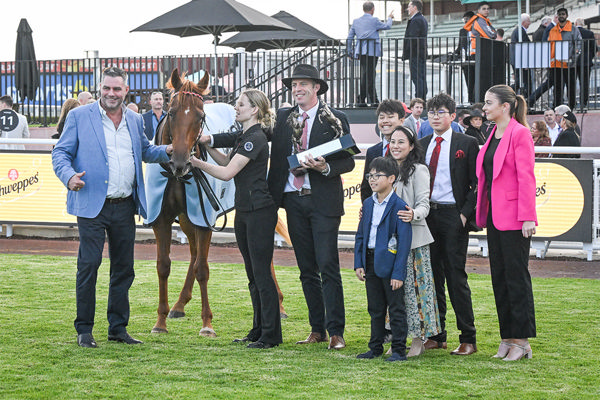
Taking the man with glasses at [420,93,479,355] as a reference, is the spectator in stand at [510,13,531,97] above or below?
above

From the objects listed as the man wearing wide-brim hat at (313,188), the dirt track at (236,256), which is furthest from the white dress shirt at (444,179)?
the dirt track at (236,256)

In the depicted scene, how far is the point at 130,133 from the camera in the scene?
22.5 ft

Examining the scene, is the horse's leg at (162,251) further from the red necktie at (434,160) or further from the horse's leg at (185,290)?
the red necktie at (434,160)

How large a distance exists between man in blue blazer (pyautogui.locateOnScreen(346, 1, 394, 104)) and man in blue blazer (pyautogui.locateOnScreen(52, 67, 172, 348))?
10.2 meters

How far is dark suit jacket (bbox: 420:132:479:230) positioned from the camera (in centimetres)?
643

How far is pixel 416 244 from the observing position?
20.5 feet

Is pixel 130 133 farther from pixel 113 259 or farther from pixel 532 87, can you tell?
pixel 532 87

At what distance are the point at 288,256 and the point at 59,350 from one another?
19.8ft

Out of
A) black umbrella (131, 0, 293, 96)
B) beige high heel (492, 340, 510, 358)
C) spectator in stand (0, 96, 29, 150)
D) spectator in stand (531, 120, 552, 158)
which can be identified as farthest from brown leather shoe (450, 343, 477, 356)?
black umbrella (131, 0, 293, 96)

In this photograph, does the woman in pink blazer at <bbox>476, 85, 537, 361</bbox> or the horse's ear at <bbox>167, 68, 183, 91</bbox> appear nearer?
the woman in pink blazer at <bbox>476, 85, 537, 361</bbox>

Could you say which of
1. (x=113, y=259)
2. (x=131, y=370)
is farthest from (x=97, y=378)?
(x=113, y=259)

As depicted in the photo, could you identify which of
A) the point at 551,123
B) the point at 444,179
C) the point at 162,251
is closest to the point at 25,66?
the point at 551,123

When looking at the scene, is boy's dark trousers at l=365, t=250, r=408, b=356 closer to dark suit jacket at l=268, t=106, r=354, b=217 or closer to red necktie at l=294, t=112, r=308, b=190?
dark suit jacket at l=268, t=106, r=354, b=217

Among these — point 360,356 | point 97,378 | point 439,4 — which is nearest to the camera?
point 97,378
